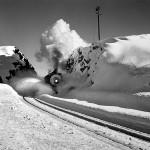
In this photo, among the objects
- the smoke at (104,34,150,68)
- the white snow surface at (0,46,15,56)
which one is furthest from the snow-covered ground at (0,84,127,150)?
the white snow surface at (0,46,15,56)

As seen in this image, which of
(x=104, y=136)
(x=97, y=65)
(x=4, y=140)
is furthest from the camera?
(x=97, y=65)

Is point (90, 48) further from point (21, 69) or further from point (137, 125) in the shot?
point (21, 69)

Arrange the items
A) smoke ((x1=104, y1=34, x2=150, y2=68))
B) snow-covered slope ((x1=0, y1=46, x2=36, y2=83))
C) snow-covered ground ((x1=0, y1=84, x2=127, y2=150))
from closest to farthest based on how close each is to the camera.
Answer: snow-covered ground ((x1=0, y1=84, x2=127, y2=150)) < smoke ((x1=104, y1=34, x2=150, y2=68)) < snow-covered slope ((x1=0, y1=46, x2=36, y2=83))

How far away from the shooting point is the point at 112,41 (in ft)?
156

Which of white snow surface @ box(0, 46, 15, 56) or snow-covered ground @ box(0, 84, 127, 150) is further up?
white snow surface @ box(0, 46, 15, 56)

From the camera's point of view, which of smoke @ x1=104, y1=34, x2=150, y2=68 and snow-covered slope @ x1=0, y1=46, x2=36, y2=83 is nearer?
smoke @ x1=104, y1=34, x2=150, y2=68

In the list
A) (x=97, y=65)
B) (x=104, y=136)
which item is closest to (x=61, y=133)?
(x=104, y=136)

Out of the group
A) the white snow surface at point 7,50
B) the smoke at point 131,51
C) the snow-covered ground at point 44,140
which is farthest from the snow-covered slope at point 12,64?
the snow-covered ground at point 44,140

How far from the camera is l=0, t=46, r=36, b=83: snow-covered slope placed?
128 m

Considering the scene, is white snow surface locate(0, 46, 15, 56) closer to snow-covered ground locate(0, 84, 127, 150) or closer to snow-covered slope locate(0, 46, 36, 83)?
snow-covered slope locate(0, 46, 36, 83)

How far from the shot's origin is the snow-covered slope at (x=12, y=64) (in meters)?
128

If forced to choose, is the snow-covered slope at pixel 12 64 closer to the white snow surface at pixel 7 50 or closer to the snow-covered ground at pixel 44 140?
the white snow surface at pixel 7 50

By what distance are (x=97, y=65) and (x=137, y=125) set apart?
31993 mm

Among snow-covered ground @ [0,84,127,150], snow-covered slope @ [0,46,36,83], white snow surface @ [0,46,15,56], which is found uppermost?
white snow surface @ [0,46,15,56]
